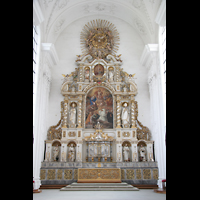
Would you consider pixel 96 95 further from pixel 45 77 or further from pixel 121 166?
pixel 121 166

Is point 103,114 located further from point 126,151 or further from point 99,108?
point 126,151

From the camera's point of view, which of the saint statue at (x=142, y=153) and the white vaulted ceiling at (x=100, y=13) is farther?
the white vaulted ceiling at (x=100, y=13)

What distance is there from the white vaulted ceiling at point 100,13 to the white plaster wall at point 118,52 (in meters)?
0.39

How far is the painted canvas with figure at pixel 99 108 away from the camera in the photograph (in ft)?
47.9

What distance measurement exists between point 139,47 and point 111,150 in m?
7.42

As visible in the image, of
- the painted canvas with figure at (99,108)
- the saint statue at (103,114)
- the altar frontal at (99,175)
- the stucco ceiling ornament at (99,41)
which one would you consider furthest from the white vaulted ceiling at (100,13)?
the altar frontal at (99,175)

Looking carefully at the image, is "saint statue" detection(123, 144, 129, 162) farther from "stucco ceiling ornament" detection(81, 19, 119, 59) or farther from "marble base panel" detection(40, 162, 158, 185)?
"stucco ceiling ornament" detection(81, 19, 119, 59)

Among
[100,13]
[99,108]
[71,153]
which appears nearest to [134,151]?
[99,108]

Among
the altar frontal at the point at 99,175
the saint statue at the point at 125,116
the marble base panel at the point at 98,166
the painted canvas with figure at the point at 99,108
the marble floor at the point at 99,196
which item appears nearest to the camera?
the marble floor at the point at 99,196

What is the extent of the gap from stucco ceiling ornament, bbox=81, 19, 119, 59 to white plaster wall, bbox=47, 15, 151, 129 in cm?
36

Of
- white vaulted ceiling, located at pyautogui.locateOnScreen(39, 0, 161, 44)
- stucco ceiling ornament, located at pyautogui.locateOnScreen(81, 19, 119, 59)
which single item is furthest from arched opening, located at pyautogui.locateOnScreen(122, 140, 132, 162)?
white vaulted ceiling, located at pyautogui.locateOnScreen(39, 0, 161, 44)

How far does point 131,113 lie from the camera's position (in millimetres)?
14625

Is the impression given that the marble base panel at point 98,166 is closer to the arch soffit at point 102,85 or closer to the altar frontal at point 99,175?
the altar frontal at point 99,175
